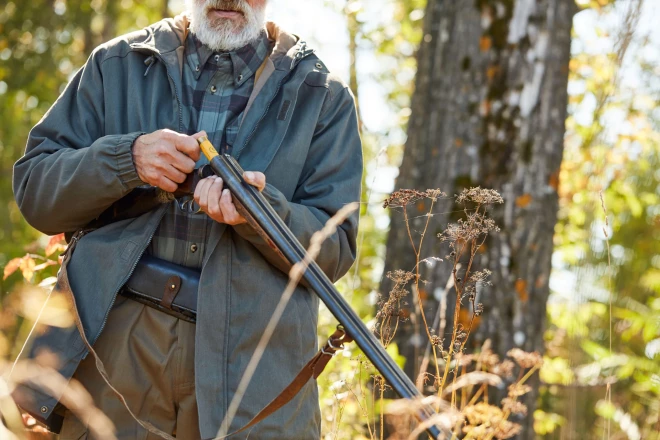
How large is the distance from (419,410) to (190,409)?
34.0 inches

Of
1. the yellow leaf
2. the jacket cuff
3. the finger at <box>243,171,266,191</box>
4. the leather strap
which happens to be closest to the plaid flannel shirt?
the jacket cuff

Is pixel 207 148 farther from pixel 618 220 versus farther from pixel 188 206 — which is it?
pixel 618 220

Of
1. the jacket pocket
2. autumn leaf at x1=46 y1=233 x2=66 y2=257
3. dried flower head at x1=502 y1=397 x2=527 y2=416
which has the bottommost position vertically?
the jacket pocket

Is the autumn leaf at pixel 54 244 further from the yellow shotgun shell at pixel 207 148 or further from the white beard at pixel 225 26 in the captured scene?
the yellow shotgun shell at pixel 207 148

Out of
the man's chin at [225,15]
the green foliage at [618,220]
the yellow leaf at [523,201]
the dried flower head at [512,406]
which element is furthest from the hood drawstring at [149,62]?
the green foliage at [618,220]

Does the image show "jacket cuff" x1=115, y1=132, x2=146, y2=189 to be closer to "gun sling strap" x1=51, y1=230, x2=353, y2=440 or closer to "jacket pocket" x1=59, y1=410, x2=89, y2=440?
"gun sling strap" x1=51, y1=230, x2=353, y2=440

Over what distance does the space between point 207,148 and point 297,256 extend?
0.47 metres

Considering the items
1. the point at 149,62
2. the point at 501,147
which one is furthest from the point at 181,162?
the point at 501,147

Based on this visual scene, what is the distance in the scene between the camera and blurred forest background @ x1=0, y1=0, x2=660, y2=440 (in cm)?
420

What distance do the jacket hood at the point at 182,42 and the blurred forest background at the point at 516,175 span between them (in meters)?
0.46

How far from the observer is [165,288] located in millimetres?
2654

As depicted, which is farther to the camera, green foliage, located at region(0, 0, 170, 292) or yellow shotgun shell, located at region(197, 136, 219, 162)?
green foliage, located at region(0, 0, 170, 292)

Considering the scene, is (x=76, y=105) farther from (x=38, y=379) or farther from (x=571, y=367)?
(x=571, y=367)

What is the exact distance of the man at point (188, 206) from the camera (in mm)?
2600
